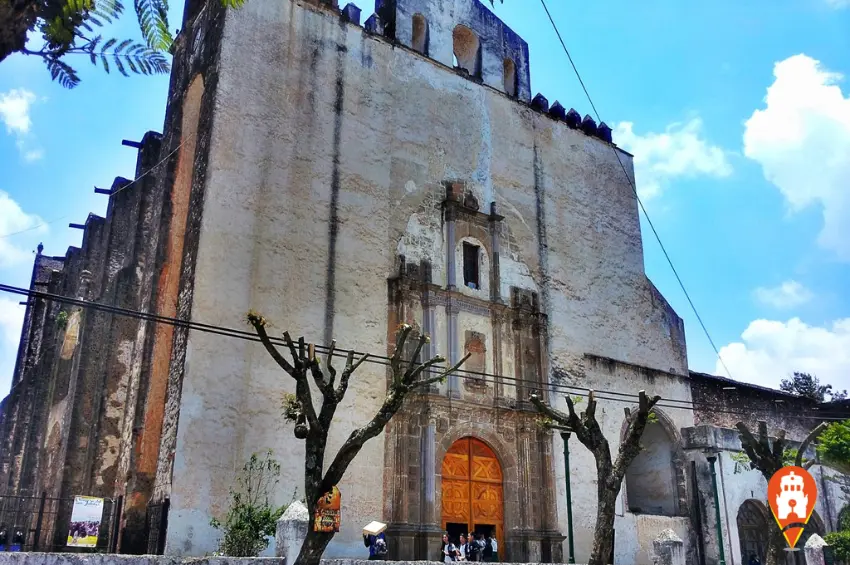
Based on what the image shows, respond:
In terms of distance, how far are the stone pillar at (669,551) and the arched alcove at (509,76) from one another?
42.9ft

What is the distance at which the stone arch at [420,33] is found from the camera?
21594 millimetres

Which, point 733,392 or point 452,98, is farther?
point 733,392

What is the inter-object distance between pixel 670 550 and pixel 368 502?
6.12 m

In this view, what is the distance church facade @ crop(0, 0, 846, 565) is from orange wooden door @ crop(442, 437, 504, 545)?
0.06m

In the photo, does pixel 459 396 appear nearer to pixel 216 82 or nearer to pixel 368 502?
pixel 368 502

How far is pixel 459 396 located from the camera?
1862 cm

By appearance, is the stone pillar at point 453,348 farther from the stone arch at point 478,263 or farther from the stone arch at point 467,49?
the stone arch at point 467,49

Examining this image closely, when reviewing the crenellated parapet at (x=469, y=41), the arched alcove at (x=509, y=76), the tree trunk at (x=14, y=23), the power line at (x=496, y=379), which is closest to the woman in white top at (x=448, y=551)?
the power line at (x=496, y=379)

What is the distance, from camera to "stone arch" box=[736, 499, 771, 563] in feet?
73.0

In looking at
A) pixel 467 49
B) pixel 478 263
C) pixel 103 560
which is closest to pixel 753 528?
pixel 478 263

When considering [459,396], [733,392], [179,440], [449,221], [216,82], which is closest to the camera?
[179,440]

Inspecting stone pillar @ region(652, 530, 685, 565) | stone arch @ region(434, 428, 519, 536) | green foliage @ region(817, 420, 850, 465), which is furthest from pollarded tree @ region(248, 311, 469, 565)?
green foliage @ region(817, 420, 850, 465)

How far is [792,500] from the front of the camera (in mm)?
15664

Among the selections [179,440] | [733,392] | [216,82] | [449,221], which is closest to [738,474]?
[733,392]
